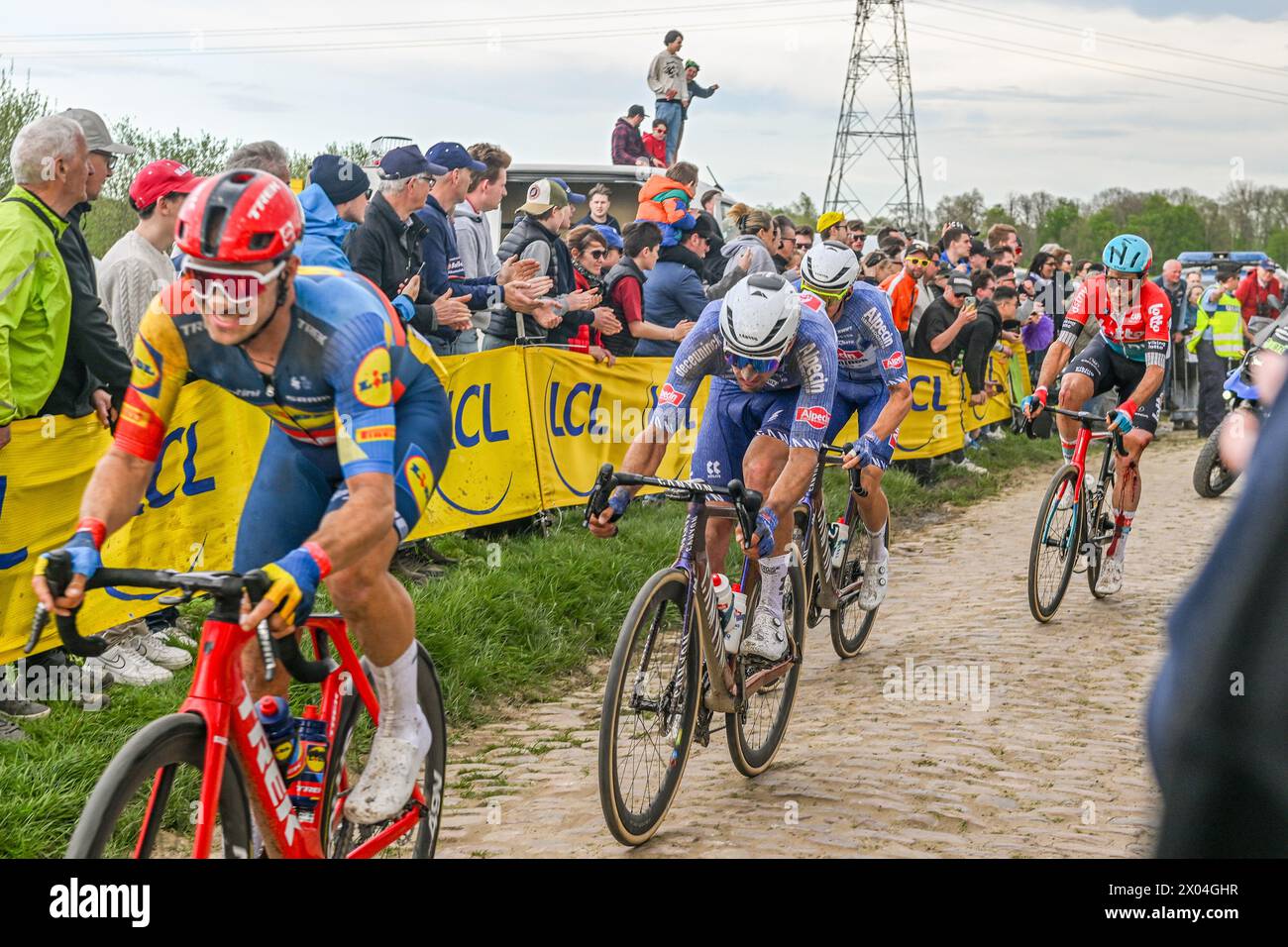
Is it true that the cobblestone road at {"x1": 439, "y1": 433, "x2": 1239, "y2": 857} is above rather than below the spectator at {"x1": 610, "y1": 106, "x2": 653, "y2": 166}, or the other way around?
below

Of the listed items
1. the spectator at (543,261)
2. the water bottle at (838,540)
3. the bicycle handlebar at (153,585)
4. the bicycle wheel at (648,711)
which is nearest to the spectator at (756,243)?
the spectator at (543,261)

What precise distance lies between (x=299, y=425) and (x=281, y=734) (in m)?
0.90

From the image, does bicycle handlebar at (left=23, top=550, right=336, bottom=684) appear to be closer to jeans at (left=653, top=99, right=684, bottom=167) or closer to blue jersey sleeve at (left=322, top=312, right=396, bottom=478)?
blue jersey sleeve at (left=322, top=312, right=396, bottom=478)

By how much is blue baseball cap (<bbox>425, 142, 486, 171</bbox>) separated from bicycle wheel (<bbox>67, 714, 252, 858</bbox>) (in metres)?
5.62

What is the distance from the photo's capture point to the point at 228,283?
11.4 feet

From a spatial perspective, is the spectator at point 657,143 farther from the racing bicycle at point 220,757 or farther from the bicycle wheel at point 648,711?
the racing bicycle at point 220,757

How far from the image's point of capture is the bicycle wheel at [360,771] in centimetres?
411

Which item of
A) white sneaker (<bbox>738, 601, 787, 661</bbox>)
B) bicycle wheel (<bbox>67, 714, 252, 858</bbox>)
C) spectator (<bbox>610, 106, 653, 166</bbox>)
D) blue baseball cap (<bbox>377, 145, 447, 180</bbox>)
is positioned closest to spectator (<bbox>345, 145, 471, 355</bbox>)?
blue baseball cap (<bbox>377, 145, 447, 180</bbox>)

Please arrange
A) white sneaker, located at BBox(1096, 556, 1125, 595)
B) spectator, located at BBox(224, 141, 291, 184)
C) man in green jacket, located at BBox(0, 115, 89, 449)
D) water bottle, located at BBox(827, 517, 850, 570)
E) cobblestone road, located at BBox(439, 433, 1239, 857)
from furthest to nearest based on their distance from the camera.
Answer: white sneaker, located at BBox(1096, 556, 1125, 595)
water bottle, located at BBox(827, 517, 850, 570)
spectator, located at BBox(224, 141, 291, 184)
man in green jacket, located at BBox(0, 115, 89, 449)
cobblestone road, located at BBox(439, 433, 1239, 857)

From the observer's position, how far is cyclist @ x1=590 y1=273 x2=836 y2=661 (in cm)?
580

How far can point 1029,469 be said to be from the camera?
17.2 metres

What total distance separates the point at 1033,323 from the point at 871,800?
13485mm

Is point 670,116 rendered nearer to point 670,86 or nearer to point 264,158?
point 670,86

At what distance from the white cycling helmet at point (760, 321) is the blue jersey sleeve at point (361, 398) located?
2.35 meters
